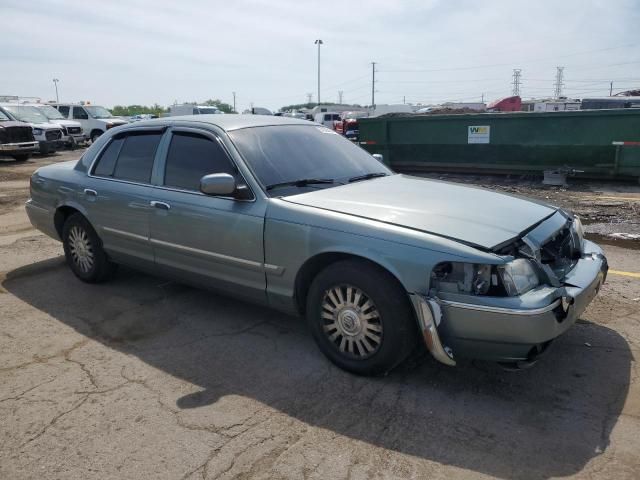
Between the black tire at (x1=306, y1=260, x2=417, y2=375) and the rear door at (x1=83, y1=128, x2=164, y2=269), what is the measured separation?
183 centimetres

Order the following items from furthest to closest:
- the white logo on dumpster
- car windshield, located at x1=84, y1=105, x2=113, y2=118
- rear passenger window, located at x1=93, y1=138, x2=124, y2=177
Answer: car windshield, located at x1=84, y1=105, x2=113, y2=118
the white logo on dumpster
rear passenger window, located at x1=93, y1=138, x2=124, y2=177

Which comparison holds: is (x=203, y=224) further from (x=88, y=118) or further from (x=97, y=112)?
(x=97, y=112)

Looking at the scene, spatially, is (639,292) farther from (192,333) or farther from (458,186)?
(192,333)

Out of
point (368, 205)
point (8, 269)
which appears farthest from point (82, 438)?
point (8, 269)

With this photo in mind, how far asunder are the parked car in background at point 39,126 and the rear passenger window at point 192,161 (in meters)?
17.6

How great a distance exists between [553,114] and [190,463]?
11.0 meters

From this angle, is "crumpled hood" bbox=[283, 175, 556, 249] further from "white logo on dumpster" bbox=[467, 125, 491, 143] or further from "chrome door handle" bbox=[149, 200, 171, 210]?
"white logo on dumpster" bbox=[467, 125, 491, 143]

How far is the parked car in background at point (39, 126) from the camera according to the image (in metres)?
20.0

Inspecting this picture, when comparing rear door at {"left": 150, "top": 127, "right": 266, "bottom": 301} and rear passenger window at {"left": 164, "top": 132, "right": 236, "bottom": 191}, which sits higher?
rear passenger window at {"left": 164, "top": 132, "right": 236, "bottom": 191}

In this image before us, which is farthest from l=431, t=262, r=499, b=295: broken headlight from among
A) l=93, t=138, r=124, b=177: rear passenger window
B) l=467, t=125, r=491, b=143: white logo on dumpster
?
l=467, t=125, r=491, b=143: white logo on dumpster

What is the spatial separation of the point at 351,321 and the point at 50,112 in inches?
946

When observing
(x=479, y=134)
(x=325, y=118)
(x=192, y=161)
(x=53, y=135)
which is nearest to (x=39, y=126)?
(x=53, y=135)

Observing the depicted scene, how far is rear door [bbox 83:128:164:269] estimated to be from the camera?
184 inches

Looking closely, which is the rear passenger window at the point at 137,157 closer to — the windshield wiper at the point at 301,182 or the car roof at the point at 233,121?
the car roof at the point at 233,121
